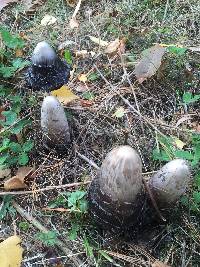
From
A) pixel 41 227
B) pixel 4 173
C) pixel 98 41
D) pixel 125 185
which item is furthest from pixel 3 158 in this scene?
pixel 98 41

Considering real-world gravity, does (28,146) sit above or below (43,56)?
below

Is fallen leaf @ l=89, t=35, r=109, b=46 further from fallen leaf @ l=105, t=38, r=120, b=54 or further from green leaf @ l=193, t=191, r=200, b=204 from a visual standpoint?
green leaf @ l=193, t=191, r=200, b=204

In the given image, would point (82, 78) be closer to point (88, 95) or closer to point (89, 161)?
point (88, 95)

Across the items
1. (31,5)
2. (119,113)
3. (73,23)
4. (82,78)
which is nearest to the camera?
(119,113)

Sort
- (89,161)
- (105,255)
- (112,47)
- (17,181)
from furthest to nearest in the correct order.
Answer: (112,47) < (89,161) < (17,181) < (105,255)

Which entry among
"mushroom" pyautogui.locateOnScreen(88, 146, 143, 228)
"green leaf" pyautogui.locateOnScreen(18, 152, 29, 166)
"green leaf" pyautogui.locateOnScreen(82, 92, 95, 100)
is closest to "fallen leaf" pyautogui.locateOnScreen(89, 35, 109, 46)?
"green leaf" pyautogui.locateOnScreen(82, 92, 95, 100)

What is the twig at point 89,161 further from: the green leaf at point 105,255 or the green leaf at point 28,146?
the green leaf at point 105,255
